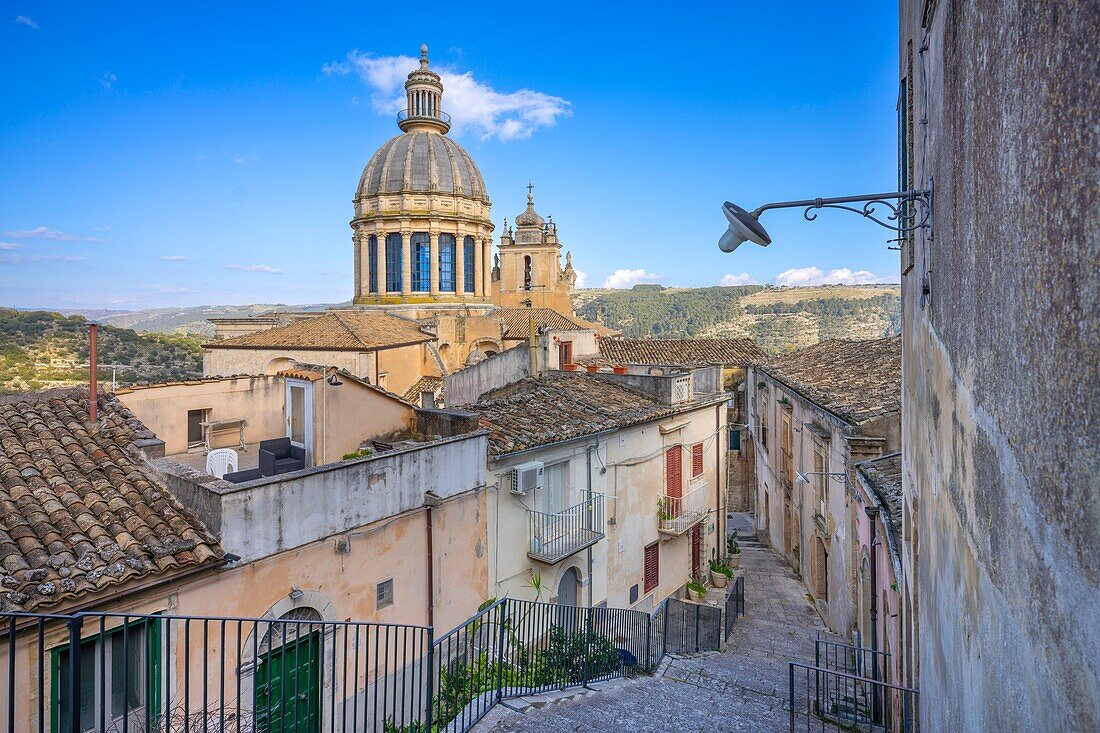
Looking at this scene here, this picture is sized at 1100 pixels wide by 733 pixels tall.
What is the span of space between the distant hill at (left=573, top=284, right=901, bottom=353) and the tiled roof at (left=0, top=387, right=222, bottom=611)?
67.9 m

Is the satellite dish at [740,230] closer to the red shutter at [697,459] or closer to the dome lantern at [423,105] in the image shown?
the red shutter at [697,459]

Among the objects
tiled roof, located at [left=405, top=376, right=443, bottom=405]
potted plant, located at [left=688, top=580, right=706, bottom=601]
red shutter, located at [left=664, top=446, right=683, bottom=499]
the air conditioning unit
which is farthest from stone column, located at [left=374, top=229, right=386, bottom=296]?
the air conditioning unit

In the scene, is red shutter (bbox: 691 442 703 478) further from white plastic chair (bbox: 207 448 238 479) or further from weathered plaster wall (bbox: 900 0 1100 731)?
weathered plaster wall (bbox: 900 0 1100 731)

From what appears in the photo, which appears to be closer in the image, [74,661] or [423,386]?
[74,661]

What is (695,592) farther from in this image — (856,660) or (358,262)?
(358,262)

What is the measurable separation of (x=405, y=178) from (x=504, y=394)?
2418 cm

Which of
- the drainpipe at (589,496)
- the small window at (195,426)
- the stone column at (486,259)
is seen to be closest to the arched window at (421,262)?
the stone column at (486,259)

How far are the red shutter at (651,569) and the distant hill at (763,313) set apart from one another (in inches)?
2346

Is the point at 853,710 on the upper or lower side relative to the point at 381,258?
lower

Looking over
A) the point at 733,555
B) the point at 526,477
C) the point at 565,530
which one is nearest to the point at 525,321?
the point at 733,555

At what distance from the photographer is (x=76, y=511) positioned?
7.58 m

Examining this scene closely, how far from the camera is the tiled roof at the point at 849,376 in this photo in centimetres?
1354

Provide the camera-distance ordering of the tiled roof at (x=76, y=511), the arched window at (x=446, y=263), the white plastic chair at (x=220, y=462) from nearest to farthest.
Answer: the tiled roof at (x=76, y=511) → the white plastic chair at (x=220, y=462) → the arched window at (x=446, y=263)

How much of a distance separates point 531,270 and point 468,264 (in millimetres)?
11907
